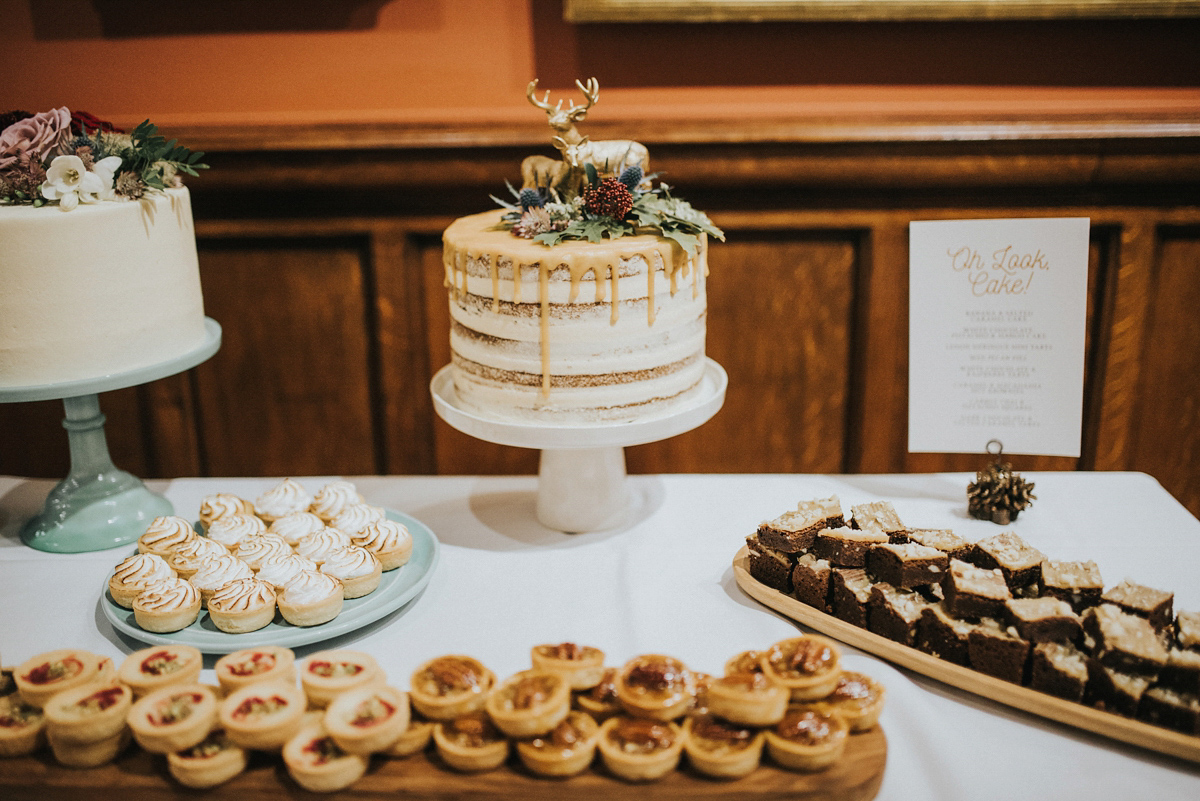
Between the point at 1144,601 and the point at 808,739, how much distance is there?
18.4 inches

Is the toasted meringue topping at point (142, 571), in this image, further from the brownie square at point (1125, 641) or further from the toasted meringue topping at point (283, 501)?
the brownie square at point (1125, 641)

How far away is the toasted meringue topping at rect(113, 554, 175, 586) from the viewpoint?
1.11 m

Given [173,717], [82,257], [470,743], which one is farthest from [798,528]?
[82,257]

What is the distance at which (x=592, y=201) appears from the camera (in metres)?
1.28

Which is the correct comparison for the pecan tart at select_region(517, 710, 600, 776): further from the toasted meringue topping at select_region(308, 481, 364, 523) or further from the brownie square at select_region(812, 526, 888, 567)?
the toasted meringue topping at select_region(308, 481, 364, 523)

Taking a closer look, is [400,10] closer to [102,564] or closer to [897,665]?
[102,564]

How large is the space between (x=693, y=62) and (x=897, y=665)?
4.34 ft

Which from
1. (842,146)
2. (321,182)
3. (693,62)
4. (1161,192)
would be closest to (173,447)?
(321,182)

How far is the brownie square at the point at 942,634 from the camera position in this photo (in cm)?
99

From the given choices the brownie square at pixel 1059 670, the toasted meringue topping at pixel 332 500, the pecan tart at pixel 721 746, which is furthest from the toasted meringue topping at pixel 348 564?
the brownie square at pixel 1059 670

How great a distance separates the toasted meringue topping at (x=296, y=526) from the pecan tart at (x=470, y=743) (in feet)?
1.58

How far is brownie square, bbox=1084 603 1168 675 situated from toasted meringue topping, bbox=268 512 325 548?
1.02m

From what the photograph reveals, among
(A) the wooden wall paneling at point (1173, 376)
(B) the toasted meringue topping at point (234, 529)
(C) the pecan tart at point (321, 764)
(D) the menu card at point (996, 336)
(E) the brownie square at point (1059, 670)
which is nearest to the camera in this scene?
(C) the pecan tart at point (321, 764)

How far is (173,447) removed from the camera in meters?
2.08
